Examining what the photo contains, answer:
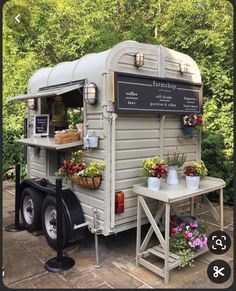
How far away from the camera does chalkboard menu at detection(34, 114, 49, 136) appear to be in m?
5.26

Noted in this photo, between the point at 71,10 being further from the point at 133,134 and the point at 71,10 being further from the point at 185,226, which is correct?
the point at 185,226

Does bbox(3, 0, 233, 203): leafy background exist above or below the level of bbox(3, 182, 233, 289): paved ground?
above

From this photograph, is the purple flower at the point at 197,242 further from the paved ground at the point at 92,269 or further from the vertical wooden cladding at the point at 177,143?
the vertical wooden cladding at the point at 177,143

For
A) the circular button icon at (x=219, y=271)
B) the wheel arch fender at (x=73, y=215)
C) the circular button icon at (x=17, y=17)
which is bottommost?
the circular button icon at (x=219, y=271)

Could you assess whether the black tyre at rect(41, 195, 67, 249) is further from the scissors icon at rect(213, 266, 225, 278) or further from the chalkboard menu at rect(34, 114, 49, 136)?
the scissors icon at rect(213, 266, 225, 278)

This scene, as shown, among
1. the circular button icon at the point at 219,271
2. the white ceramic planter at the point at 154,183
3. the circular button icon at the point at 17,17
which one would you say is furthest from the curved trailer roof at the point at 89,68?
the circular button icon at the point at 17,17

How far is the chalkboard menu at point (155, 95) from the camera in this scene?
382 centimetres

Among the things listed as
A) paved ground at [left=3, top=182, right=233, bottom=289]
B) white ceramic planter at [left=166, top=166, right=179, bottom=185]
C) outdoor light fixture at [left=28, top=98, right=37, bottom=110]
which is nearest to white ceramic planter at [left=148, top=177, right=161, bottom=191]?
white ceramic planter at [left=166, top=166, right=179, bottom=185]

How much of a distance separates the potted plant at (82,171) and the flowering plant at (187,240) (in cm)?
122

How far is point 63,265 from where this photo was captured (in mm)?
3838

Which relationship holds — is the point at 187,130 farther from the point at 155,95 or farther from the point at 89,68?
the point at 89,68

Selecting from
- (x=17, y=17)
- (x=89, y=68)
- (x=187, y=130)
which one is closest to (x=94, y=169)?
(x=89, y=68)

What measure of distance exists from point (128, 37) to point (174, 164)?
5.74 meters

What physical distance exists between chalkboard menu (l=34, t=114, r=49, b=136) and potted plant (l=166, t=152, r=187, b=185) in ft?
7.15
